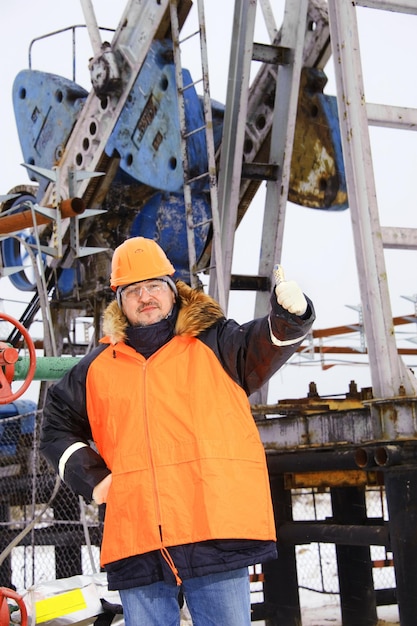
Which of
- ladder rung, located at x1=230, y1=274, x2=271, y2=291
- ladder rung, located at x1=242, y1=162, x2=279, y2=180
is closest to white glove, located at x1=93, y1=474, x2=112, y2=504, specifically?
ladder rung, located at x1=230, y1=274, x2=271, y2=291

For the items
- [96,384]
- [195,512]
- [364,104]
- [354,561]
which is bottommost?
[354,561]

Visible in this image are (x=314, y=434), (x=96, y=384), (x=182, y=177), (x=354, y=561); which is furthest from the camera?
(x=182, y=177)

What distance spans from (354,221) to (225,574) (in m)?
2.72

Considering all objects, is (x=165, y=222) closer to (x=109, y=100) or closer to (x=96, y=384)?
(x=109, y=100)

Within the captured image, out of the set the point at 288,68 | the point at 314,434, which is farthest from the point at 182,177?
the point at 314,434

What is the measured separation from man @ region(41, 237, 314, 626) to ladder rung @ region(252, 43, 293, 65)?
17.2 ft

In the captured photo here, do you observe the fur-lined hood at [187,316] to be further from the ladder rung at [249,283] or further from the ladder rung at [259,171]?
the ladder rung at [259,171]

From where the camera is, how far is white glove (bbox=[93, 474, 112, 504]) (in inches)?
116

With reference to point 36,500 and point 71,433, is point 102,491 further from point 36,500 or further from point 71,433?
point 36,500

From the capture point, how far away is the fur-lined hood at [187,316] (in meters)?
3.06

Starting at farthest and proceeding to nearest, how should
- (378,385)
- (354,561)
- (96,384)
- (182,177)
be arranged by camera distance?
(182,177) < (354,561) < (378,385) < (96,384)

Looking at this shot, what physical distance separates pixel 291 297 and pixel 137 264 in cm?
72

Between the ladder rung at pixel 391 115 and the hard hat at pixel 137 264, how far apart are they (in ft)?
7.85

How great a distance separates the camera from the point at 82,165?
939 cm
